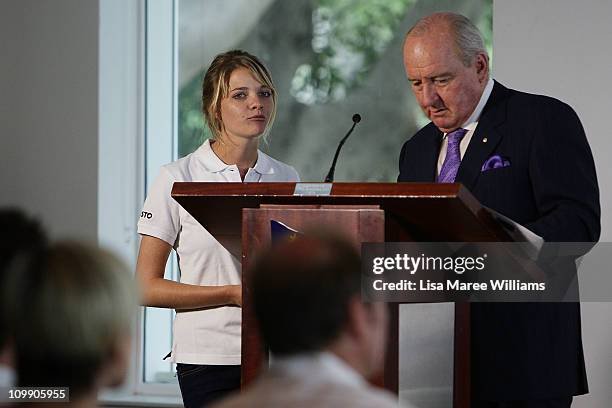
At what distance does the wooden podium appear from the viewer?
2.00 meters

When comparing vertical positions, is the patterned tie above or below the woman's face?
below

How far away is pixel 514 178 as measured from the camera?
99.0 inches

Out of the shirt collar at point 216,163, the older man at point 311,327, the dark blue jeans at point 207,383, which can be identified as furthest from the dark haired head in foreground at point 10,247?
the shirt collar at point 216,163

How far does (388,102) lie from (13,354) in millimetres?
3825

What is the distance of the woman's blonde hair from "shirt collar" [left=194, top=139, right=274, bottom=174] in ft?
0.21

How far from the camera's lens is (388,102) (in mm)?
5051

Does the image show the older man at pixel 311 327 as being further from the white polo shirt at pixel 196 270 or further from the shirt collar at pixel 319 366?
the white polo shirt at pixel 196 270

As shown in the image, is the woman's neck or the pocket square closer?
the pocket square

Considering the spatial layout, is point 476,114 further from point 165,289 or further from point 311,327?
point 311,327

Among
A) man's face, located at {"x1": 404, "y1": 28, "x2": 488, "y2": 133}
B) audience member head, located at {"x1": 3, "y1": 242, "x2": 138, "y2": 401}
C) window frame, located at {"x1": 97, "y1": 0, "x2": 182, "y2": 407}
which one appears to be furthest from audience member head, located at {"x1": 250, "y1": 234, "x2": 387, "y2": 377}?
window frame, located at {"x1": 97, "y1": 0, "x2": 182, "y2": 407}

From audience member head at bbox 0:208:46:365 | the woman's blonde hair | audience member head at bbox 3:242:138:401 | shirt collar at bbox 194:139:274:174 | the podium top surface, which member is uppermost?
the woman's blonde hair

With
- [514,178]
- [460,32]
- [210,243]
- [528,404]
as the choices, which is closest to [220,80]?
[210,243]

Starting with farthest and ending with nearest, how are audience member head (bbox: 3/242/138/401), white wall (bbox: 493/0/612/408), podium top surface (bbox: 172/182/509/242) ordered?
1. white wall (bbox: 493/0/612/408)
2. podium top surface (bbox: 172/182/509/242)
3. audience member head (bbox: 3/242/138/401)

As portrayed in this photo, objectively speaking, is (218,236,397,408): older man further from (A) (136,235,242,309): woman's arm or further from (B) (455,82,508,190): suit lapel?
(A) (136,235,242,309): woman's arm
